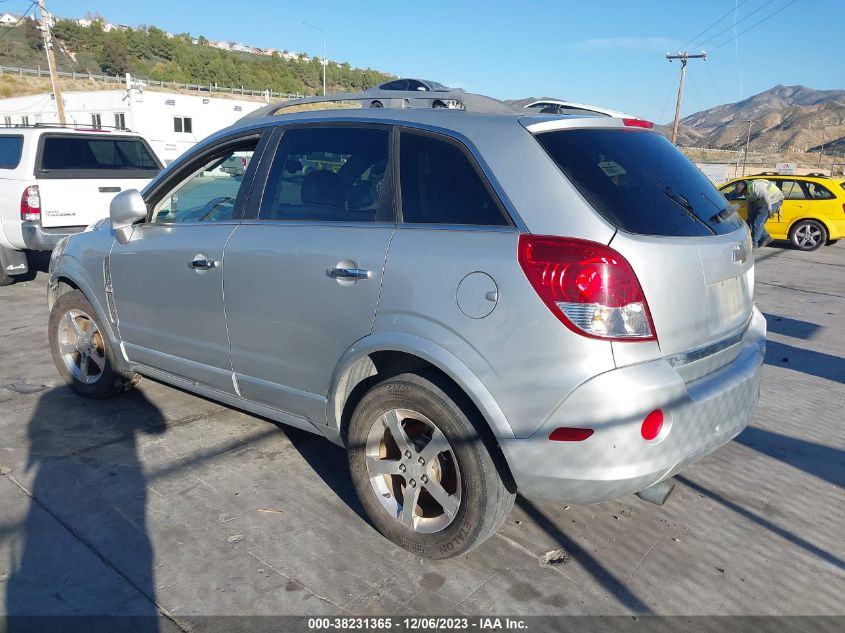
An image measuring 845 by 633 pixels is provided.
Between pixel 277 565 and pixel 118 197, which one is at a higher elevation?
pixel 118 197

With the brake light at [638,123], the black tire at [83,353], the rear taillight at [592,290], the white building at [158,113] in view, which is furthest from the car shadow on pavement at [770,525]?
the white building at [158,113]

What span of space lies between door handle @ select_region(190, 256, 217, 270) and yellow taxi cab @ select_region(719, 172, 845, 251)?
13.0 m

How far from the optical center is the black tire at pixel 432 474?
260 centimetres

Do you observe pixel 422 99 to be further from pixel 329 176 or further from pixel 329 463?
pixel 329 463

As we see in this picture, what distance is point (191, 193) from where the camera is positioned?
3998 millimetres

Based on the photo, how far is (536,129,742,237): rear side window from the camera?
100 inches

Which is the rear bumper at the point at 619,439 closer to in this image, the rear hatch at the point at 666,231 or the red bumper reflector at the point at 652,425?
the red bumper reflector at the point at 652,425

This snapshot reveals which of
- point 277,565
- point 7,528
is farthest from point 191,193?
point 277,565

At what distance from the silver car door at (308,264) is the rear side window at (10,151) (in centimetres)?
584

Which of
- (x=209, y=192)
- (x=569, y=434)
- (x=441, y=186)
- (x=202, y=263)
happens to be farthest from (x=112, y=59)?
(x=569, y=434)

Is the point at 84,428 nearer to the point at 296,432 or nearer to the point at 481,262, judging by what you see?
the point at 296,432

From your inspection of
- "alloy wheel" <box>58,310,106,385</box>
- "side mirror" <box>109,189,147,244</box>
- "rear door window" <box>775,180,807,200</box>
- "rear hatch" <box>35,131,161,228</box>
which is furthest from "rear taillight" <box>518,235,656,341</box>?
"rear door window" <box>775,180,807,200</box>

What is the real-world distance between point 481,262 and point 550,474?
85 centimetres

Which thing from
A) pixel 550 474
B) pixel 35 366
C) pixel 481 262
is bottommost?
pixel 35 366
